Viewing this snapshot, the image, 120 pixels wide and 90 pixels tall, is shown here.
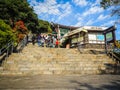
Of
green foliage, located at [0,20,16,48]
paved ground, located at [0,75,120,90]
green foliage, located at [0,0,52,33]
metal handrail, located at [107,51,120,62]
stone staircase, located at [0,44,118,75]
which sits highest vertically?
green foliage, located at [0,0,52,33]

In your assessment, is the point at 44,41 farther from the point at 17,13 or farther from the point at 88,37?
the point at 88,37

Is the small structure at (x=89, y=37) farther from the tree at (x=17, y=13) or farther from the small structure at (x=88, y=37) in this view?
the tree at (x=17, y=13)

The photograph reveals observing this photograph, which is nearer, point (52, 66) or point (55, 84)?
point (55, 84)

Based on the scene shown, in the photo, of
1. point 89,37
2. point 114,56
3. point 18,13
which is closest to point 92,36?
point 89,37

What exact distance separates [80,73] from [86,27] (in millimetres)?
19992

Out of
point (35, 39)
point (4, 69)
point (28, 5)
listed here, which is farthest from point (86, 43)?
point (4, 69)

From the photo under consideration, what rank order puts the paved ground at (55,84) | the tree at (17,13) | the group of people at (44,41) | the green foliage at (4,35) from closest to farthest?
the paved ground at (55,84) < the green foliage at (4,35) < the group of people at (44,41) < the tree at (17,13)

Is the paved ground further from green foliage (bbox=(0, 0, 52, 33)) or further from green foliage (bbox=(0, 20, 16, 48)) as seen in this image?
green foliage (bbox=(0, 0, 52, 33))

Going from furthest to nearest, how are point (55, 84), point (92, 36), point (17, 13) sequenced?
point (92, 36) → point (17, 13) → point (55, 84)

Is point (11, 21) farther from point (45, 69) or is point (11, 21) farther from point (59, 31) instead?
point (45, 69)

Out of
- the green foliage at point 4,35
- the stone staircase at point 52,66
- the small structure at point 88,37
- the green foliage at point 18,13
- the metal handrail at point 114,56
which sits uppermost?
the green foliage at point 18,13

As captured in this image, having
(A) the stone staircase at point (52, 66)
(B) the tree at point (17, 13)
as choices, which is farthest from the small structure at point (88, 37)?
(A) the stone staircase at point (52, 66)

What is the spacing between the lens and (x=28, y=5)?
30.4 m

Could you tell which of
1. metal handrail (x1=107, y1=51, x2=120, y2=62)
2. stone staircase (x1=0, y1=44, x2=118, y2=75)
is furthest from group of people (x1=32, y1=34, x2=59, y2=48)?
stone staircase (x1=0, y1=44, x2=118, y2=75)
